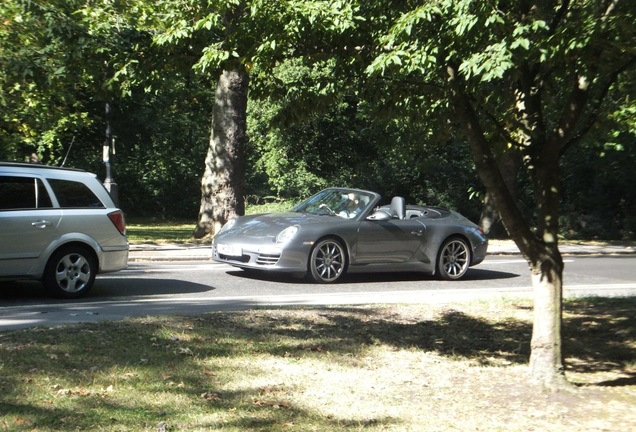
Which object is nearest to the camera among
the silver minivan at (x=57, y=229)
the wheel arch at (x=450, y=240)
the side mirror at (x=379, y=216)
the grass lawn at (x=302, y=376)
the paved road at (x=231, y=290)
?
the grass lawn at (x=302, y=376)

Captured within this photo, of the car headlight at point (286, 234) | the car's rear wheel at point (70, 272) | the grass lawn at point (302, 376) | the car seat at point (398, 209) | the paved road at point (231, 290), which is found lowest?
the grass lawn at point (302, 376)

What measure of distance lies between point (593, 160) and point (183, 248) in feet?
47.4

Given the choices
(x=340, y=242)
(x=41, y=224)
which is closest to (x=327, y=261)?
(x=340, y=242)

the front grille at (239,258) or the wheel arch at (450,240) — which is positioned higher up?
the wheel arch at (450,240)

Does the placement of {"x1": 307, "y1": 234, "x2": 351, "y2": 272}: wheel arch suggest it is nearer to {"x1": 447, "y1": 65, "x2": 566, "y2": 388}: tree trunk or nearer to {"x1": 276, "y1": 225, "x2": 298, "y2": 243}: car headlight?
{"x1": 276, "y1": 225, "x2": 298, "y2": 243}: car headlight

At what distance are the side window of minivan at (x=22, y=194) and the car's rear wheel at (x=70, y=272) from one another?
2.21ft

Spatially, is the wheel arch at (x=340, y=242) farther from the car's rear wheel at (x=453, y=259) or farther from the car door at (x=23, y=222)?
the car door at (x=23, y=222)

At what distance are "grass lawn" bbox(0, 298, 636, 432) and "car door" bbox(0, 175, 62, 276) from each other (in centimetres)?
301

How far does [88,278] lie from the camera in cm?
1138

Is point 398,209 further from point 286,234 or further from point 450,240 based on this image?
point 286,234

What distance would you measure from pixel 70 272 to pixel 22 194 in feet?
3.81

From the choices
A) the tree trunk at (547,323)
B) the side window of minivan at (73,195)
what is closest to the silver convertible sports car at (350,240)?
the side window of minivan at (73,195)

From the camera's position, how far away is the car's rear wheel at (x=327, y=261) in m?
13.6

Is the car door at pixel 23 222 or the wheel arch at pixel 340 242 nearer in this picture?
the car door at pixel 23 222
